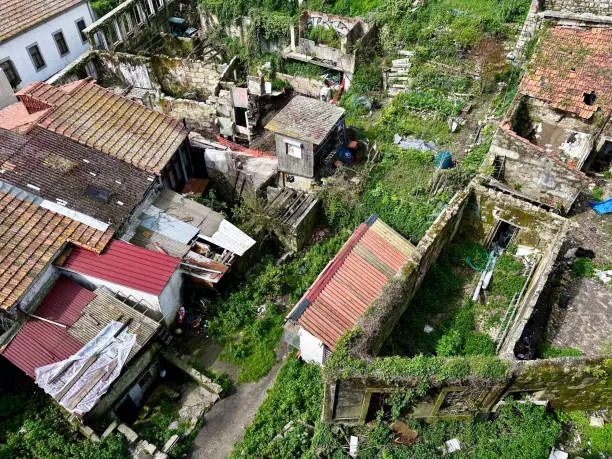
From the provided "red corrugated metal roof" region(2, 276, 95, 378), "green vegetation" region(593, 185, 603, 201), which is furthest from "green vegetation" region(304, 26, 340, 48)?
"red corrugated metal roof" region(2, 276, 95, 378)

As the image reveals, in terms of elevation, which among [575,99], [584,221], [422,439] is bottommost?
[422,439]

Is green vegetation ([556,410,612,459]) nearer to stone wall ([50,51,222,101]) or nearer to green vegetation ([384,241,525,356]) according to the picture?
green vegetation ([384,241,525,356])

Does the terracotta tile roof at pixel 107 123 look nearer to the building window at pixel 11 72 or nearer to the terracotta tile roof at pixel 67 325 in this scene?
the terracotta tile roof at pixel 67 325

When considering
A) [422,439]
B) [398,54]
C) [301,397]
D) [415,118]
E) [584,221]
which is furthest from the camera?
[398,54]

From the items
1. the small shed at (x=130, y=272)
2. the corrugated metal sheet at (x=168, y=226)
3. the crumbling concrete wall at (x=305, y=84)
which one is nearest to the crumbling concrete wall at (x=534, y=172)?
the crumbling concrete wall at (x=305, y=84)

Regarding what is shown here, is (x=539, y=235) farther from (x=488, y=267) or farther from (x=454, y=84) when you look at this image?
(x=454, y=84)

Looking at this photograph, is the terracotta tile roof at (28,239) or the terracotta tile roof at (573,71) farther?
the terracotta tile roof at (573,71)

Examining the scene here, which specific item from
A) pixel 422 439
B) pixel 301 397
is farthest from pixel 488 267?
pixel 301 397
